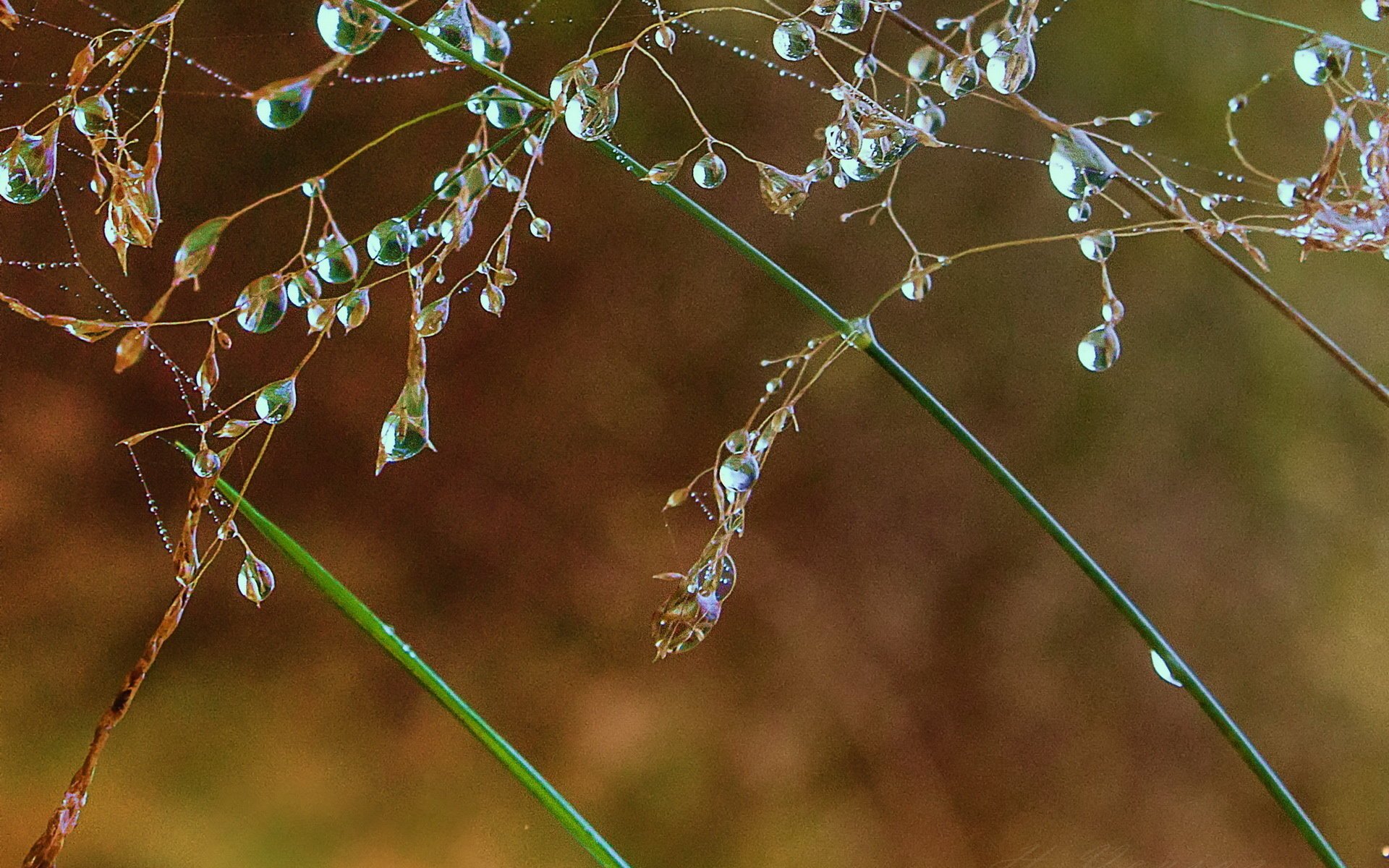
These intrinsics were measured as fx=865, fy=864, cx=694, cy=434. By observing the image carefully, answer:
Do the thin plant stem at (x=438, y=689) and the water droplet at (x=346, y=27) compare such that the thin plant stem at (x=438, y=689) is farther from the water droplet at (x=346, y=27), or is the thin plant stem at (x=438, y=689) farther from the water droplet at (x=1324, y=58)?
the water droplet at (x=1324, y=58)

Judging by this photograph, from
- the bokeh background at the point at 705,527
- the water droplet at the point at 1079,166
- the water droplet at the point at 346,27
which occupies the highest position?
the water droplet at the point at 1079,166

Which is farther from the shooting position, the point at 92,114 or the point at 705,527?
the point at 705,527

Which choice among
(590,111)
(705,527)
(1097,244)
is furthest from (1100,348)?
(705,527)

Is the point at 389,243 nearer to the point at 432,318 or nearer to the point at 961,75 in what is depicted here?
the point at 432,318

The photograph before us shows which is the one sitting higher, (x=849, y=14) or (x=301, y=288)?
(x=849, y=14)

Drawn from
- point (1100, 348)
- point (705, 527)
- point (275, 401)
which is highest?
point (1100, 348)

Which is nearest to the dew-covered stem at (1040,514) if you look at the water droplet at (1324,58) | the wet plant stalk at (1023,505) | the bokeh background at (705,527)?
the wet plant stalk at (1023,505)

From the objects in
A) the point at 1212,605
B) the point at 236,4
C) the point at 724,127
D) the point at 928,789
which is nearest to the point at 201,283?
the point at 236,4

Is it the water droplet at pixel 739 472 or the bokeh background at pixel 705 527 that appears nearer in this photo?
the water droplet at pixel 739 472
